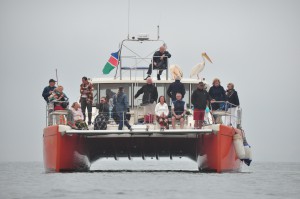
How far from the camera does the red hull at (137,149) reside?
1173 inches

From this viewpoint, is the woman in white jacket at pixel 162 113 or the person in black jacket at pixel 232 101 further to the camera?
the person in black jacket at pixel 232 101

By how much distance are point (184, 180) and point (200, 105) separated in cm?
338

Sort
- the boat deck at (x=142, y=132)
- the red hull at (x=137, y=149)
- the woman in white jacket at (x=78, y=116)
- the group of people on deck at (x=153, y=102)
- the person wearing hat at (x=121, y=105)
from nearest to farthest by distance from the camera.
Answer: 1. the boat deck at (x=142, y=132)
2. the red hull at (x=137, y=149)
3. the person wearing hat at (x=121, y=105)
4. the group of people on deck at (x=153, y=102)
5. the woman in white jacket at (x=78, y=116)

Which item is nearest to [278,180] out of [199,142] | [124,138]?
[199,142]

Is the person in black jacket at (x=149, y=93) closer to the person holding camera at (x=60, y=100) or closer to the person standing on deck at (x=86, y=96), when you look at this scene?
the person standing on deck at (x=86, y=96)

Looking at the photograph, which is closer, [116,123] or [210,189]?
[210,189]

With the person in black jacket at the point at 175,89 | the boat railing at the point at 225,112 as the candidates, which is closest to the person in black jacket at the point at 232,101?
the boat railing at the point at 225,112

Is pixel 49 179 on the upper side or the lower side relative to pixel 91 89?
lower

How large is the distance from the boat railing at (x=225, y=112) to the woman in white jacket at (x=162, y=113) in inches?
53.7

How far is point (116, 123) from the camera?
31.3 metres

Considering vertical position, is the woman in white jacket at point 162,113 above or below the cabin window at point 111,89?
below

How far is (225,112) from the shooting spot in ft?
98.8

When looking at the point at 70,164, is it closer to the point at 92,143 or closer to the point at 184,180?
the point at 92,143

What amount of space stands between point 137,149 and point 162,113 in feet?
11.1
